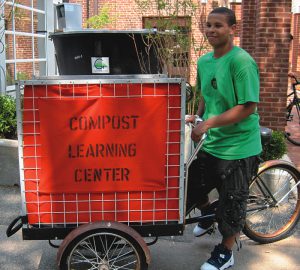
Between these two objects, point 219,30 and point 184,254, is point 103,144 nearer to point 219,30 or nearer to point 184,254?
point 219,30

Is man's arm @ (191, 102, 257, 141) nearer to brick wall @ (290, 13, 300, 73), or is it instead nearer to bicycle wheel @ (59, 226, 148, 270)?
bicycle wheel @ (59, 226, 148, 270)

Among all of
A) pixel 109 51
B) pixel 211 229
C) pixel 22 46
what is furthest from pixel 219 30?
pixel 22 46

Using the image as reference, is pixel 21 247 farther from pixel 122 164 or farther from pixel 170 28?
pixel 170 28

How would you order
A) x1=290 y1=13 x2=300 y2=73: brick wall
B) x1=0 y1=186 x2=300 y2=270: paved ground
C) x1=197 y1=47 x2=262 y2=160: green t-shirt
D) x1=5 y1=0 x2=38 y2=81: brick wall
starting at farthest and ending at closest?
x1=290 y1=13 x2=300 y2=73: brick wall < x1=5 y1=0 x2=38 y2=81: brick wall < x1=0 y1=186 x2=300 y2=270: paved ground < x1=197 y1=47 x2=262 y2=160: green t-shirt

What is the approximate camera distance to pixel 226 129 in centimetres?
310

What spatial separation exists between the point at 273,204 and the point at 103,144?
5.62 feet

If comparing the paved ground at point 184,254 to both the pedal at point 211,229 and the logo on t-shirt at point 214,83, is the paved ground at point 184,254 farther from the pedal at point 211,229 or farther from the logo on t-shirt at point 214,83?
the logo on t-shirt at point 214,83

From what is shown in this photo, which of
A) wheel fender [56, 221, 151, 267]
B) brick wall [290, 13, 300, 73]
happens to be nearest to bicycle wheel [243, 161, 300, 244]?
wheel fender [56, 221, 151, 267]

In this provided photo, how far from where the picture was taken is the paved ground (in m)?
3.55

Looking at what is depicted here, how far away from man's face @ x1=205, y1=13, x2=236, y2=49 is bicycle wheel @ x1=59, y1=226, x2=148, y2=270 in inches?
54.4

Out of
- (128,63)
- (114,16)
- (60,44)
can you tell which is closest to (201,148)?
(128,63)

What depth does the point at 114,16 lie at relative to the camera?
56.0 feet

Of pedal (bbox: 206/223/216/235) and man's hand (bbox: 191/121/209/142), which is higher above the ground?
man's hand (bbox: 191/121/209/142)

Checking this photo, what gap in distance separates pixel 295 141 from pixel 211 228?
4.81 meters
